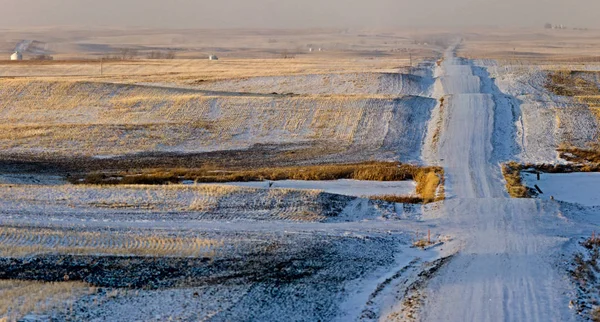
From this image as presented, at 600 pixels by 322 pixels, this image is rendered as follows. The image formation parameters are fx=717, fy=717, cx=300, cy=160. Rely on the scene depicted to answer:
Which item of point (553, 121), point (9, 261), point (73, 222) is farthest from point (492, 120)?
point (9, 261)

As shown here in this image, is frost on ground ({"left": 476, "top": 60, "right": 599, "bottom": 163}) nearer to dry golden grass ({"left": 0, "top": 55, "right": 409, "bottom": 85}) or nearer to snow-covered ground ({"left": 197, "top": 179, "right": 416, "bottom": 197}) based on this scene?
snow-covered ground ({"left": 197, "top": 179, "right": 416, "bottom": 197})

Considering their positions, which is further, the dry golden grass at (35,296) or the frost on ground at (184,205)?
the frost on ground at (184,205)

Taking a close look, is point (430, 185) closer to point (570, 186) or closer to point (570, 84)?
point (570, 186)

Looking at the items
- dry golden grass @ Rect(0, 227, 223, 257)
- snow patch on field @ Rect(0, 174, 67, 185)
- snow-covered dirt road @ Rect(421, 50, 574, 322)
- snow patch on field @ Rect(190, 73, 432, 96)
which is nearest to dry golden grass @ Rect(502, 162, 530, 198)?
snow-covered dirt road @ Rect(421, 50, 574, 322)

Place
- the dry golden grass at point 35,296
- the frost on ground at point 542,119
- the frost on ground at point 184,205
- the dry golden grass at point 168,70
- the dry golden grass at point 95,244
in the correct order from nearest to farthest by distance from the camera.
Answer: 1. the dry golden grass at point 35,296
2. the dry golden grass at point 95,244
3. the frost on ground at point 184,205
4. the frost on ground at point 542,119
5. the dry golden grass at point 168,70

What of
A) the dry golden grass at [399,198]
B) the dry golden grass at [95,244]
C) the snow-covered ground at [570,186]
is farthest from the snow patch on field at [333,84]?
the dry golden grass at [95,244]

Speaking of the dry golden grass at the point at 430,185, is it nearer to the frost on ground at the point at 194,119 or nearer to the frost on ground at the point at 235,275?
the frost on ground at the point at 194,119
